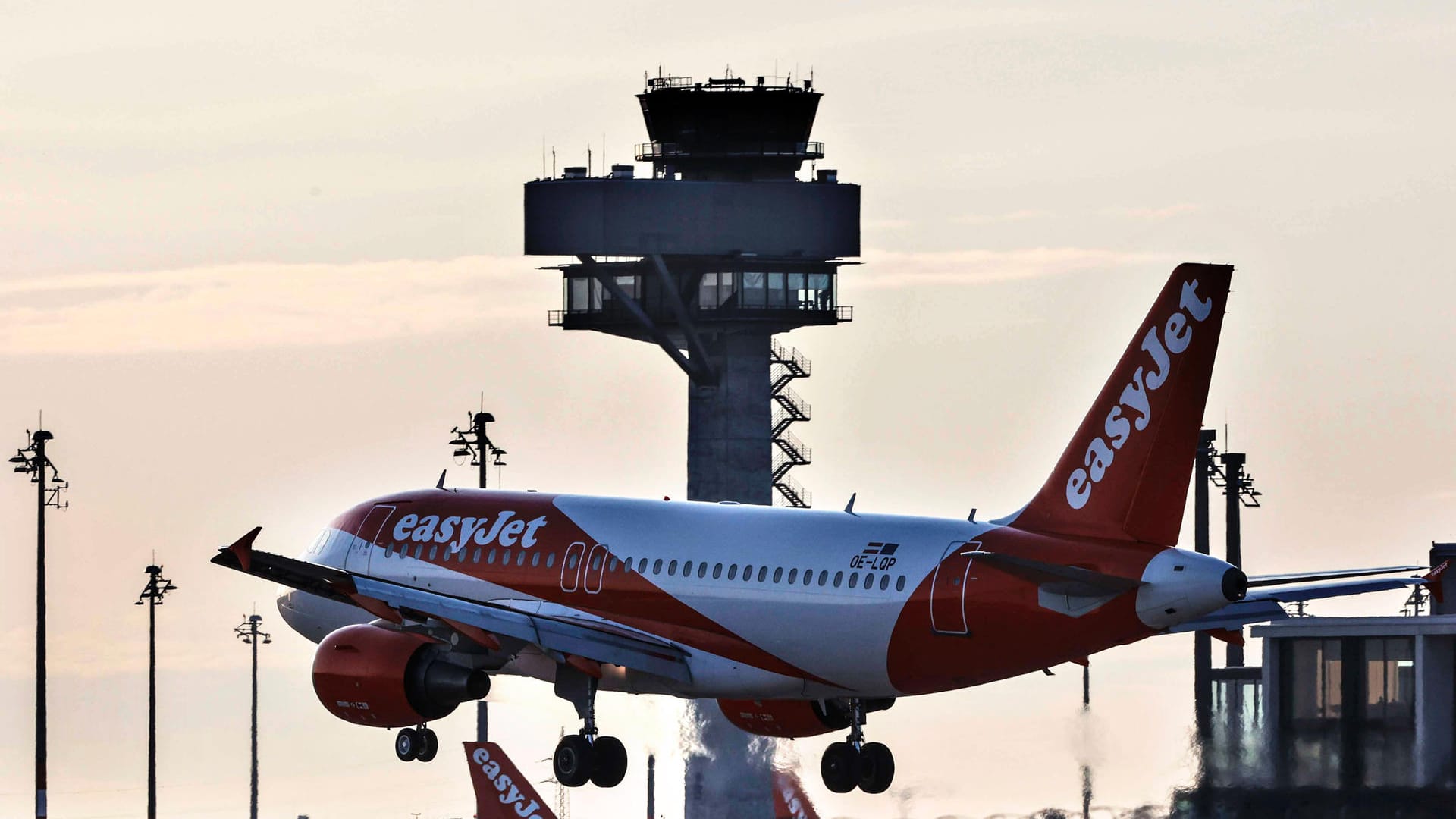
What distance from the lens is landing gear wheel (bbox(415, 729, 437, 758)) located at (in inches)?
3027

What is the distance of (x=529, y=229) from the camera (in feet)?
480

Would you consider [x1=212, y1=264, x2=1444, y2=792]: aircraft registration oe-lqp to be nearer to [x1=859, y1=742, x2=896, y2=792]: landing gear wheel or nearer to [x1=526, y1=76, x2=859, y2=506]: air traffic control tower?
[x1=859, y1=742, x2=896, y2=792]: landing gear wheel

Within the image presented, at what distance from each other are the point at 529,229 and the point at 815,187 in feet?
38.4

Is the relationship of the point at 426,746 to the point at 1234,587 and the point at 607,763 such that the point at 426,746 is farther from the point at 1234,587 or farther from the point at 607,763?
the point at 1234,587

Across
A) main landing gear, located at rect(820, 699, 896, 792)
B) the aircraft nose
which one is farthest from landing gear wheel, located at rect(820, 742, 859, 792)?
the aircraft nose

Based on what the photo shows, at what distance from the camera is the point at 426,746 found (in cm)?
7706

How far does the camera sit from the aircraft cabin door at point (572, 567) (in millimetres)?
77750

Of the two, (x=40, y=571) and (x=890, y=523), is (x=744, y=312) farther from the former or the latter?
(x=890, y=523)

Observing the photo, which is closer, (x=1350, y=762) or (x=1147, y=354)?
(x=1147, y=354)

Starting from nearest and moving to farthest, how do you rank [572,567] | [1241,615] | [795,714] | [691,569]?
[1241,615] → [691,569] → [795,714] → [572,567]

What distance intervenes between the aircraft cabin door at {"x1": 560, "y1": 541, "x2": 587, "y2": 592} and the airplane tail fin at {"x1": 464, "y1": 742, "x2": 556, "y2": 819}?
12044 millimetres

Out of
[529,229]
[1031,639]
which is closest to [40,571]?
[1031,639]

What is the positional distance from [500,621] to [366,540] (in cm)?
829

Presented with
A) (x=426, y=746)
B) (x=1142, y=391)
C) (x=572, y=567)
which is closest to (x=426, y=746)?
(x=426, y=746)
